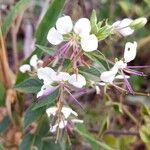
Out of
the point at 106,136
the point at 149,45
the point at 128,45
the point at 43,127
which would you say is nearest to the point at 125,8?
the point at 149,45

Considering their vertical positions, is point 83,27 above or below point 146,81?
above

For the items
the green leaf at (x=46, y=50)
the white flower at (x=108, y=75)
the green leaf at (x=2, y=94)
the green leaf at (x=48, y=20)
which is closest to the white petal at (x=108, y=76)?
the white flower at (x=108, y=75)

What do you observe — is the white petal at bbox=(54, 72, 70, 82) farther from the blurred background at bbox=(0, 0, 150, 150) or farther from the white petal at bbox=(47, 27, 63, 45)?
the blurred background at bbox=(0, 0, 150, 150)

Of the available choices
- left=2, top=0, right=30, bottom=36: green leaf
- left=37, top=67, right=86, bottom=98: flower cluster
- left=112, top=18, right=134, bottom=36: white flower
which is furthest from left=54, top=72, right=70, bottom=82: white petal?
left=2, top=0, right=30, bottom=36: green leaf

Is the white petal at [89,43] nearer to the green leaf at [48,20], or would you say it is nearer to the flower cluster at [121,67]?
the flower cluster at [121,67]

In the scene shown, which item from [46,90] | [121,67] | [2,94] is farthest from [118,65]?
[2,94]

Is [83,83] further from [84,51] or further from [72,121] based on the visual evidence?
[72,121]

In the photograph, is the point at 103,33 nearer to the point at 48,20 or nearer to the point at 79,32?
the point at 79,32
